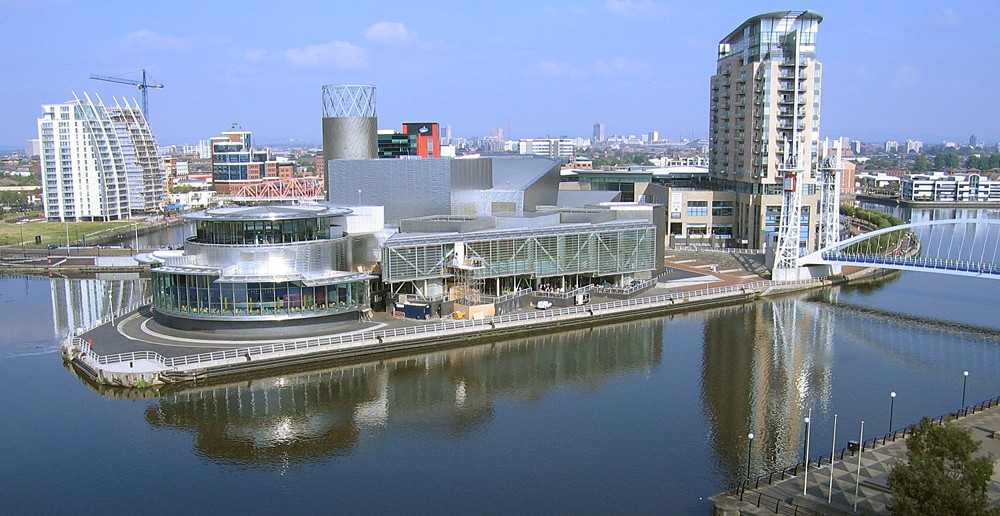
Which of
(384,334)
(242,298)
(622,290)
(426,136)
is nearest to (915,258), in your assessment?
(622,290)

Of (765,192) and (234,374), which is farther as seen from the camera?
(765,192)

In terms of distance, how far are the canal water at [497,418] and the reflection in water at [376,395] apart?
0.31ft

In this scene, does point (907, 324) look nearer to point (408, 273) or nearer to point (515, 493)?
point (408, 273)

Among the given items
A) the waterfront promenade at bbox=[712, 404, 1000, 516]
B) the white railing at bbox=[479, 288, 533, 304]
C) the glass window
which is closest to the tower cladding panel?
the glass window

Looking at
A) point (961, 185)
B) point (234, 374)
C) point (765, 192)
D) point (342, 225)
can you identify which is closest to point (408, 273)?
point (342, 225)

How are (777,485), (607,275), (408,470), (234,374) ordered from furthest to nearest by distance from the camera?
(607,275)
(234,374)
(408,470)
(777,485)

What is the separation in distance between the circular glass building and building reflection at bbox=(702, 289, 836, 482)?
48.6ft

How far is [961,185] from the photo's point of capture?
379 ft

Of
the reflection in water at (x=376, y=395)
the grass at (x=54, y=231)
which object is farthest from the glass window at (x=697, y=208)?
the grass at (x=54, y=231)

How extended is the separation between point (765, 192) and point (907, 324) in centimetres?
2121

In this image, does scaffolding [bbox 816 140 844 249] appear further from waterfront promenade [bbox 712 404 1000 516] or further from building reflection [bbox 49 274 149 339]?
building reflection [bbox 49 274 149 339]

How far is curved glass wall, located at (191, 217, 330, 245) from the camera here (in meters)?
35.6

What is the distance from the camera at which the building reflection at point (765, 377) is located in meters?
24.0

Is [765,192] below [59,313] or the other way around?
the other way around
